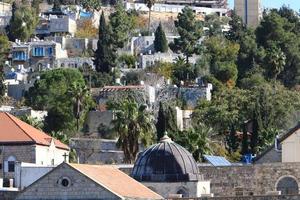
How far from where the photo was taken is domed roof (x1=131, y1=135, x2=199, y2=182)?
57.7m

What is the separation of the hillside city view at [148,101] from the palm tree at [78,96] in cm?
12

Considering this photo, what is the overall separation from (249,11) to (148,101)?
52571 millimetres

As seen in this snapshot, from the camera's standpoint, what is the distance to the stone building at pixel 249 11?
166000 millimetres

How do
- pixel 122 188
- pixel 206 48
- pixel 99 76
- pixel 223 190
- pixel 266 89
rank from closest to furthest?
pixel 122 188 < pixel 223 190 < pixel 266 89 < pixel 99 76 < pixel 206 48

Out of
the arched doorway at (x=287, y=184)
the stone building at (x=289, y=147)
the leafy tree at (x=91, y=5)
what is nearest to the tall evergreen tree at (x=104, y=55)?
the leafy tree at (x=91, y=5)

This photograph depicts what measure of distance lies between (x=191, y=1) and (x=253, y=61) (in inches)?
2053

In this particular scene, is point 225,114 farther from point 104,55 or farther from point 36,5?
point 36,5

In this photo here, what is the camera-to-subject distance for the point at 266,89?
116 meters

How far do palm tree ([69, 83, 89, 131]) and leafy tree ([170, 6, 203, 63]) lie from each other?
26.1 meters

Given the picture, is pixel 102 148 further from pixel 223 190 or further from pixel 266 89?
pixel 223 190

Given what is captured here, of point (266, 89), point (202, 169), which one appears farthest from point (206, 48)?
point (202, 169)

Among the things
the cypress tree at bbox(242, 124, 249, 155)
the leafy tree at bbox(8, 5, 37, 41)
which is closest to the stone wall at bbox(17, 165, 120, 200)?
the cypress tree at bbox(242, 124, 249, 155)

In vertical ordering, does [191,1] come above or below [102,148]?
above

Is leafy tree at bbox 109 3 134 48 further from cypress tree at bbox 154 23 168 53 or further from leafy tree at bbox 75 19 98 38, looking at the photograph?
leafy tree at bbox 75 19 98 38
